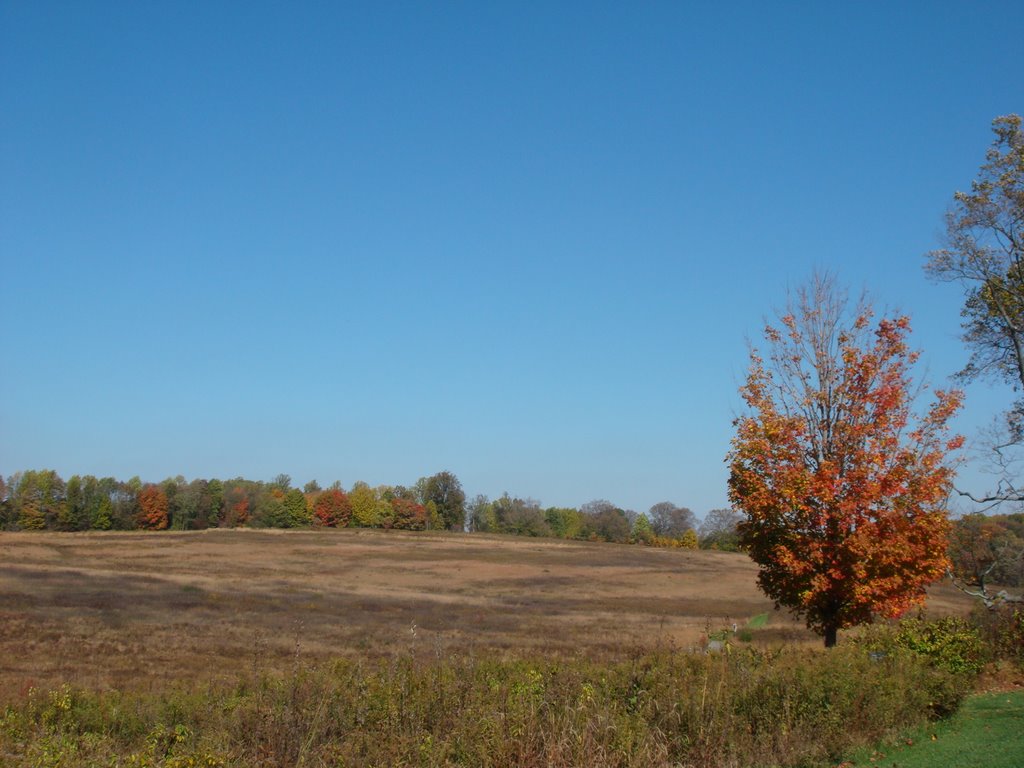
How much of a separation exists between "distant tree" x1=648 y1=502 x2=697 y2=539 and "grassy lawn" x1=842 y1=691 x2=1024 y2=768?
6006 inches

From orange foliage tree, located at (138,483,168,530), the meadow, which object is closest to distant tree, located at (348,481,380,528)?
orange foliage tree, located at (138,483,168,530)

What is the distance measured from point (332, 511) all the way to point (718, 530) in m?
67.7

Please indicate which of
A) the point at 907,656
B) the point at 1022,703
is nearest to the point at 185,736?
the point at 907,656

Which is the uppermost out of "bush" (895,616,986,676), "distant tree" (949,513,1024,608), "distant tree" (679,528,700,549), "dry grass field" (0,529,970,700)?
"distant tree" (949,513,1024,608)

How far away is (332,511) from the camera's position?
475 ft

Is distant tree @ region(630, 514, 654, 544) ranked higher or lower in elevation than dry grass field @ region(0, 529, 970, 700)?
higher

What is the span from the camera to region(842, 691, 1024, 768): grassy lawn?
951cm

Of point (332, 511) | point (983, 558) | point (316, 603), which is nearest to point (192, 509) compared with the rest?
point (332, 511)

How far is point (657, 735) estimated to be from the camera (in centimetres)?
841

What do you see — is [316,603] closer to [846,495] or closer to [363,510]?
[846,495]

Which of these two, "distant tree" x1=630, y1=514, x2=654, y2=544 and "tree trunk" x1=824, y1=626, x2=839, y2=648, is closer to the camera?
"tree trunk" x1=824, y1=626, x2=839, y2=648

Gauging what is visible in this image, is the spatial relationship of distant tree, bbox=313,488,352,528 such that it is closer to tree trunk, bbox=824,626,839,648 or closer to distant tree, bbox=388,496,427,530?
distant tree, bbox=388,496,427,530

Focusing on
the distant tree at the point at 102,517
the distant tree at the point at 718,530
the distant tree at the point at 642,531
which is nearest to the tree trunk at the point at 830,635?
the distant tree at the point at 718,530

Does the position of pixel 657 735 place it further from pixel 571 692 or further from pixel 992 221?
pixel 992 221
